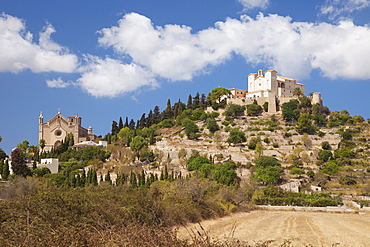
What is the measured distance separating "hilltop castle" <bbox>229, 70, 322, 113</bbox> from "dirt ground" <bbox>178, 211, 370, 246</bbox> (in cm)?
3940

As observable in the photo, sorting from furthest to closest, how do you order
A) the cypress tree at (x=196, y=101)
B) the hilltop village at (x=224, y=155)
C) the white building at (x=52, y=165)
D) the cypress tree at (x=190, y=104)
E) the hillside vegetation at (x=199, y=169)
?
the cypress tree at (x=190, y=104) < the cypress tree at (x=196, y=101) < the white building at (x=52, y=165) < the hilltop village at (x=224, y=155) < the hillside vegetation at (x=199, y=169)

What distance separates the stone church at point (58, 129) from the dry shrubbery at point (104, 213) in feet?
120

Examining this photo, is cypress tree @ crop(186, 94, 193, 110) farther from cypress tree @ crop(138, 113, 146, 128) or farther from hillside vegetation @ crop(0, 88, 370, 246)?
cypress tree @ crop(138, 113, 146, 128)

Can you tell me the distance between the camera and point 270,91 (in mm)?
65625

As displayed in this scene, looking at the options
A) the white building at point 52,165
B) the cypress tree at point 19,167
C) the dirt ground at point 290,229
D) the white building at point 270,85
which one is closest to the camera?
the dirt ground at point 290,229

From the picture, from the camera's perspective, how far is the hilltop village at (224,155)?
28.9m

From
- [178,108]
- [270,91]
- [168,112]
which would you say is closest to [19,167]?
[168,112]

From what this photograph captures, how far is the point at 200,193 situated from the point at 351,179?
22.0 meters

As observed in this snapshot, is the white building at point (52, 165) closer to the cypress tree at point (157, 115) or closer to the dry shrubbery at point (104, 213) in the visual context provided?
the dry shrubbery at point (104, 213)

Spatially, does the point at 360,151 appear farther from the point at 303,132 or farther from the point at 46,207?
the point at 46,207

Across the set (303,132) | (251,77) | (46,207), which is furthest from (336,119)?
(46,207)

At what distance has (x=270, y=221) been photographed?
2333 centimetres

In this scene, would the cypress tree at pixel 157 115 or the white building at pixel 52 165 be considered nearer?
the white building at pixel 52 165

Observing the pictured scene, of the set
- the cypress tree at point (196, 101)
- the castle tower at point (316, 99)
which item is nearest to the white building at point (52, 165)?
the cypress tree at point (196, 101)
